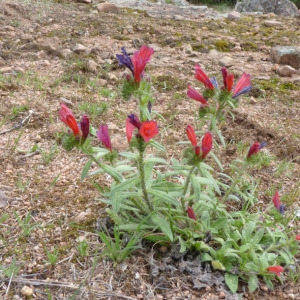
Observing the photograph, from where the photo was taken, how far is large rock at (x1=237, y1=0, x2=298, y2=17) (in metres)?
10.8

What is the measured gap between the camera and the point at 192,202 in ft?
7.68

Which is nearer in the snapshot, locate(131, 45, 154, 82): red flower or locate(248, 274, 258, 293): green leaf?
locate(131, 45, 154, 82): red flower

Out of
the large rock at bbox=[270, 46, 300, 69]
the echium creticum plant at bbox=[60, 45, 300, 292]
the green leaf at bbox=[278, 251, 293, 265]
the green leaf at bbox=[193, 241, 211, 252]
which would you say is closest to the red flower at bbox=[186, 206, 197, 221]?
the echium creticum plant at bbox=[60, 45, 300, 292]

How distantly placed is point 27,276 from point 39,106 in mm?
1950

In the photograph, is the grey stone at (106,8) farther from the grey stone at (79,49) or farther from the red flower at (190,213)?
the red flower at (190,213)

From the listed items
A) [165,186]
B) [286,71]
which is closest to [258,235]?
[165,186]

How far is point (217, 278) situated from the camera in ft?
7.13

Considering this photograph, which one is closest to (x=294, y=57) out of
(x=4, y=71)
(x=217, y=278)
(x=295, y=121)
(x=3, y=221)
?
(x=295, y=121)

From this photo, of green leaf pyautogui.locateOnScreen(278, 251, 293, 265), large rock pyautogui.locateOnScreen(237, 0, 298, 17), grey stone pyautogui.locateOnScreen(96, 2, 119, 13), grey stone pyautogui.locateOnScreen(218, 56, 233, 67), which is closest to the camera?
green leaf pyautogui.locateOnScreen(278, 251, 293, 265)

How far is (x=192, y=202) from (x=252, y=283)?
1.72 feet

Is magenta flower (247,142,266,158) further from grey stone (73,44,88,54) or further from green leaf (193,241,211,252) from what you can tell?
grey stone (73,44,88,54)

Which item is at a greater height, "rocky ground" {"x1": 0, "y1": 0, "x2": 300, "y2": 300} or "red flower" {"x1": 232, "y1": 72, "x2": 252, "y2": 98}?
"red flower" {"x1": 232, "y1": 72, "x2": 252, "y2": 98}

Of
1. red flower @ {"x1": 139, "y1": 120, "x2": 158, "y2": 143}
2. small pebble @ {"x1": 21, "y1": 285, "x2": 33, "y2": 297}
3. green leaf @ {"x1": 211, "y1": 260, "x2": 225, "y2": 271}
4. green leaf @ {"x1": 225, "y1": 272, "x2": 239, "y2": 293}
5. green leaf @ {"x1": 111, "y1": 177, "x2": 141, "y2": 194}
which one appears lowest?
small pebble @ {"x1": 21, "y1": 285, "x2": 33, "y2": 297}

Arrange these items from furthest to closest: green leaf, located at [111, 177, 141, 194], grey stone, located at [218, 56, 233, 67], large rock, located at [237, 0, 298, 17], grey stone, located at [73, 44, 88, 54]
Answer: large rock, located at [237, 0, 298, 17] < grey stone, located at [218, 56, 233, 67] < grey stone, located at [73, 44, 88, 54] < green leaf, located at [111, 177, 141, 194]
